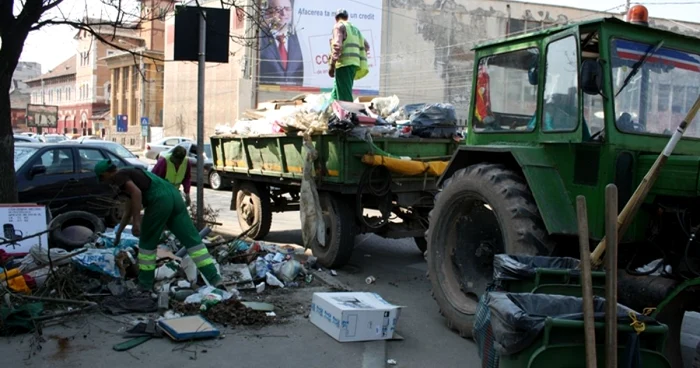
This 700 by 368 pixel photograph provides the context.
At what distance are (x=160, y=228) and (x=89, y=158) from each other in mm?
5137

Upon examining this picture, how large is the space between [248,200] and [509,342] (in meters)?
7.58

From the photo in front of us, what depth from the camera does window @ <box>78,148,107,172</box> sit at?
1024 cm

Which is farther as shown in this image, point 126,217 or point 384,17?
point 384,17

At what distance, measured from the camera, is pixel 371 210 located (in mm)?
8164

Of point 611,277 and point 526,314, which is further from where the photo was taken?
point 526,314

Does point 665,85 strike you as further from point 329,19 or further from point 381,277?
point 329,19

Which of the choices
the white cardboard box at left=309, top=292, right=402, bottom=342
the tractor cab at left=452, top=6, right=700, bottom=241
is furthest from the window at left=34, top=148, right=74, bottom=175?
the tractor cab at left=452, top=6, right=700, bottom=241

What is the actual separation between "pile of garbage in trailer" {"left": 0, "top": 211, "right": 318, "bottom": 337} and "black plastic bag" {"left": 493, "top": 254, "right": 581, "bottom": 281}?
7.71 ft

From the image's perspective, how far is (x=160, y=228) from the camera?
6051mm

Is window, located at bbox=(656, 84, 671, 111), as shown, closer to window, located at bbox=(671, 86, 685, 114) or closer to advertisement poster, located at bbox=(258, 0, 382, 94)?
window, located at bbox=(671, 86, 685, 114)

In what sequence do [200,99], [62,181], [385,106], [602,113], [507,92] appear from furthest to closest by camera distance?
[62,181] < [385,106] < [200,99] < [507,92] < [602,113]

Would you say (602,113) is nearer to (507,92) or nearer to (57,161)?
(507,92)

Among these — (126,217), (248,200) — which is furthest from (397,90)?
(126,217)

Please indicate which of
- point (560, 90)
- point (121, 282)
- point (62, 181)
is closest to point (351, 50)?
point (560, 90)
